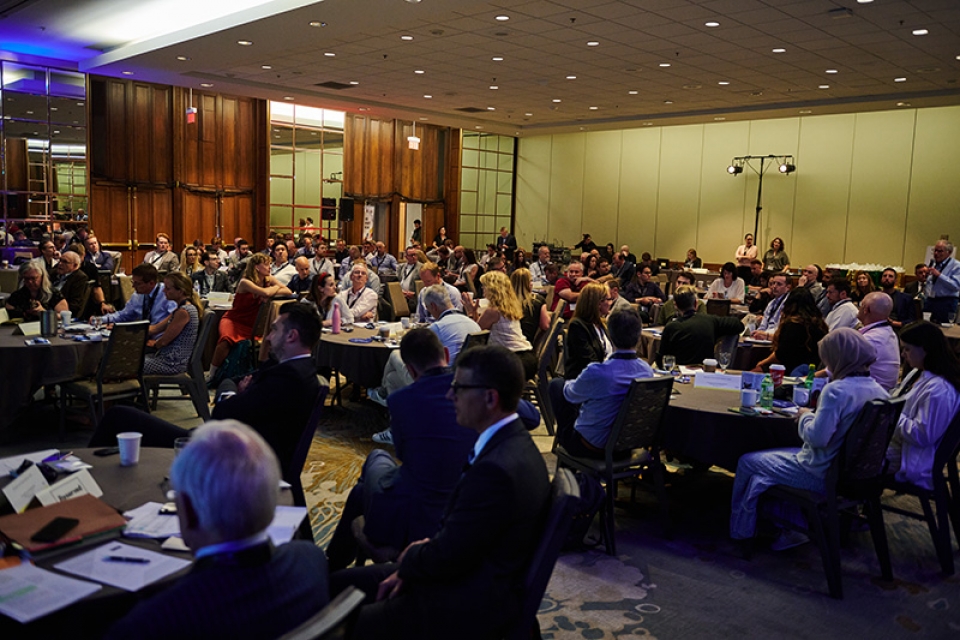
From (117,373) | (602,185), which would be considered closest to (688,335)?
(117,373)

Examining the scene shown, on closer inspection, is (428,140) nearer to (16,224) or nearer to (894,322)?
(16,224)

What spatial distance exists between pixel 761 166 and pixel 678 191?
253cm

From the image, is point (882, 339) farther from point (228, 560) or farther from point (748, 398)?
point (228, 560)

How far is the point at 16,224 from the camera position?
50.2 ft

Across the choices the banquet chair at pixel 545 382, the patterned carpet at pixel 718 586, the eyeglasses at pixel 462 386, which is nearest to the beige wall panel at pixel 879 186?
the banquet chair at pixel 545 382

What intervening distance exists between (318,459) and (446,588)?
3.85 meters

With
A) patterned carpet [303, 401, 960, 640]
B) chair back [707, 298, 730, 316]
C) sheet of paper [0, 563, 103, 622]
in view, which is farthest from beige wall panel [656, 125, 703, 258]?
sheet of paper [0, 563, 103, 622]

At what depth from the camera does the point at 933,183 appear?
57.9 ft

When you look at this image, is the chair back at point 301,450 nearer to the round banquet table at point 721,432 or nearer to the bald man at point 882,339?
the round banquet table at point 721,432

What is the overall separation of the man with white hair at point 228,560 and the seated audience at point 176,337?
4911mm

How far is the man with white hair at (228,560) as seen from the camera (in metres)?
1.55

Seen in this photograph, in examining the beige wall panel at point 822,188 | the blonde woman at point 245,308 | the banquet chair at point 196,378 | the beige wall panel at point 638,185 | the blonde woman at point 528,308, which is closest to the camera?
the banquet chair at point 196,378

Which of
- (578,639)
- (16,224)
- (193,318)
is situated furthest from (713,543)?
(16,224)

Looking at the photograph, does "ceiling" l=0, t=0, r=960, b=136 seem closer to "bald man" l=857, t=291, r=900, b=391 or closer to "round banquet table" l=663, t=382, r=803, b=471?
"bald man" l=857, t=291, r=900, b=391
